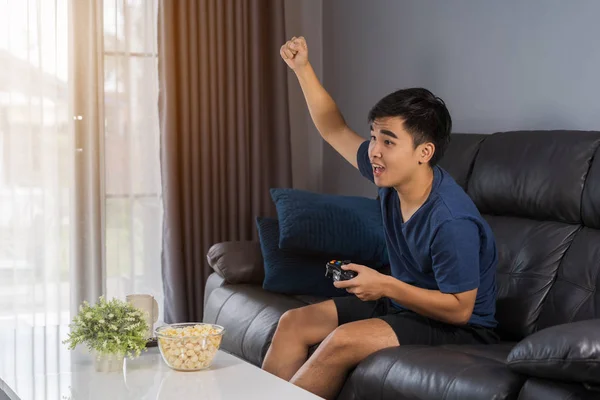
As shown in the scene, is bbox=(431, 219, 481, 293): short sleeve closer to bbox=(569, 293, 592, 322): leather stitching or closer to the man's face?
the man's face

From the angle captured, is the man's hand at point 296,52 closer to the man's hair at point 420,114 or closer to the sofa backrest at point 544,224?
the man's hair at point 420,114

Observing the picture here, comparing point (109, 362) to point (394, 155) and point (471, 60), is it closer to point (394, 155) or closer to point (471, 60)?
point (394, 155)

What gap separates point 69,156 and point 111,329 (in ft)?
6.75

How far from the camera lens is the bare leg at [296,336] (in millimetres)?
2609

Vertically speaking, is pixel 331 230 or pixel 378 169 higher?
pixel 378 169

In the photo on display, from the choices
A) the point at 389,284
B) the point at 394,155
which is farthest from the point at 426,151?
the point at 389,284

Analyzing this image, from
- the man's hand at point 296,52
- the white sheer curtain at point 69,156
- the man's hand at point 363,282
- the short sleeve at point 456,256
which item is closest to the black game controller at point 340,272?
the man's hand at point 363,282

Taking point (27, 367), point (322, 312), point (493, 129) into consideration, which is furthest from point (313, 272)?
point (27, 367)

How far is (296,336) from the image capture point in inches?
104

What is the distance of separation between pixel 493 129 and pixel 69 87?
1.94 m

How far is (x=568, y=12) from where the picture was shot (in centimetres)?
312

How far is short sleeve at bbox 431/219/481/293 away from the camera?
245 centimetres

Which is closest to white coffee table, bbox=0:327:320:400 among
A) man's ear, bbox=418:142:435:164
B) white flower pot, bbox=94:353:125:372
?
white flower pot, bbox=94:353:125:372

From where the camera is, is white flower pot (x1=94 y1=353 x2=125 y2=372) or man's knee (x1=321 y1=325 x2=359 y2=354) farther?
man's knee (x1=321 y1=325 x2=359 y2=354)
